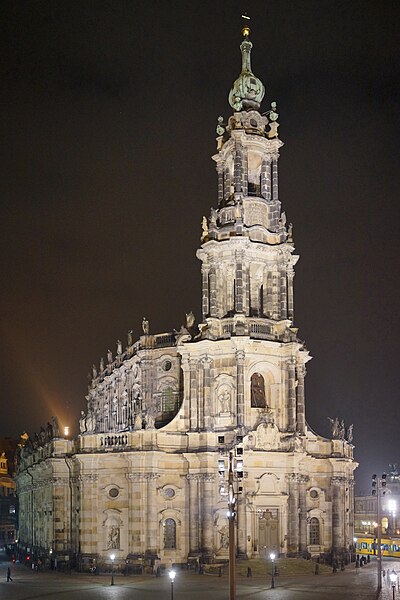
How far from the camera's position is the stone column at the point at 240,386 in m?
71.1

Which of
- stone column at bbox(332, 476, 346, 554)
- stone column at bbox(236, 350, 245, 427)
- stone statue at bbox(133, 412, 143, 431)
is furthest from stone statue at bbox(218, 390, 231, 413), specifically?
stone column at bbox(332, 476, 346, 554)

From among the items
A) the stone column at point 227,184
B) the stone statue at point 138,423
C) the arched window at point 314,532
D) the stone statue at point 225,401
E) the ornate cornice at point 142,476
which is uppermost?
the stone column at point 227,184

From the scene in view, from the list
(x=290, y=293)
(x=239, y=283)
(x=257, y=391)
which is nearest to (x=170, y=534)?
(x=257, y=391)

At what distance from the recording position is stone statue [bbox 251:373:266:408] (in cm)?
7412

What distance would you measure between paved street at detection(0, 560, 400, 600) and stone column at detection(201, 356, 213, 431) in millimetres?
10998

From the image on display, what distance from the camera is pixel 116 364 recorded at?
8944 cm

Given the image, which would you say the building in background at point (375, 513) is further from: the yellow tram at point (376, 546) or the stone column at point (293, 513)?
the stone column at point (293, 513)

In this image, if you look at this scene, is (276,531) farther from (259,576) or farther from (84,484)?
(84,484)

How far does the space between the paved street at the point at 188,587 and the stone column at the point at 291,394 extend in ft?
38.1

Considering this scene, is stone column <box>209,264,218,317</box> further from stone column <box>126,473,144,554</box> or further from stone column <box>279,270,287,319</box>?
stone column <box>126,473,144,554</box>

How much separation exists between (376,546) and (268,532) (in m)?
22.4

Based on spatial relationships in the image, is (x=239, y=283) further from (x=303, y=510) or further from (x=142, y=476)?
(x=303, y=510)

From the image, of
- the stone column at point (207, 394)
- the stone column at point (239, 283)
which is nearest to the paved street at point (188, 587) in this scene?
the stone column at point (207, 394)

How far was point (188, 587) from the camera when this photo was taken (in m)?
59.6
